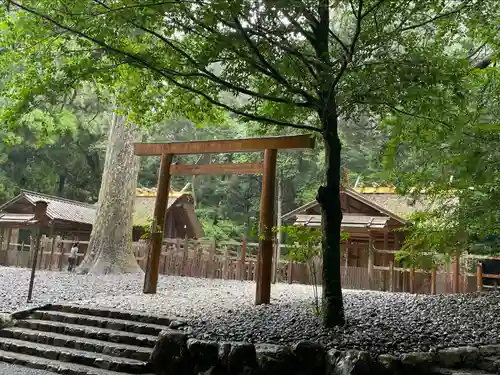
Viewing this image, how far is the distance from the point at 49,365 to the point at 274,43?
5165 mm

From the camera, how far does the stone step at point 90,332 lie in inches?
250

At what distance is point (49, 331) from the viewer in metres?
7.14

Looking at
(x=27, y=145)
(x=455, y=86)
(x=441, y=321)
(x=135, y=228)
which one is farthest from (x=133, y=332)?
Result: (x=27, y=145)

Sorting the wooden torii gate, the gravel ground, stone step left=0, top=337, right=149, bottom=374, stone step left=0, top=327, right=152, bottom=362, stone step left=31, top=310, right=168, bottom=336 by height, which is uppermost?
the wooden torii gate

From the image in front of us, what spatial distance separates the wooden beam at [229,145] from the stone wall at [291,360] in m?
3.88

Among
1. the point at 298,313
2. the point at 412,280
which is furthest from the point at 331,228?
the point at 412,280

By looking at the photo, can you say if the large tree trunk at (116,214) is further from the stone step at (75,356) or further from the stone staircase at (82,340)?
the stone step at (75,356)

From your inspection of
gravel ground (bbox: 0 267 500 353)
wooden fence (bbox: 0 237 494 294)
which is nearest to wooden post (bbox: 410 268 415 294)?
wooden fence (bbox: 0 237 494 294)

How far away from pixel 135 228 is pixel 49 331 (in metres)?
13.0

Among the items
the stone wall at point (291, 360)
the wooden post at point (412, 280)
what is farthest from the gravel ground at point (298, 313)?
the wooden post at point (412, 280)

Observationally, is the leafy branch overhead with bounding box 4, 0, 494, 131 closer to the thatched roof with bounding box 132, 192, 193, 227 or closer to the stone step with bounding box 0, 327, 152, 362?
the stone step with bounding box 0, 327, 152, 362

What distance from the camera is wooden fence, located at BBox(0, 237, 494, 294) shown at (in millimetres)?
11648

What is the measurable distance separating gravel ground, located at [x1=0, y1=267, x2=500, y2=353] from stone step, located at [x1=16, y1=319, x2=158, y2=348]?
723 millimetres

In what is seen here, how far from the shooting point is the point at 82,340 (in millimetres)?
6598
